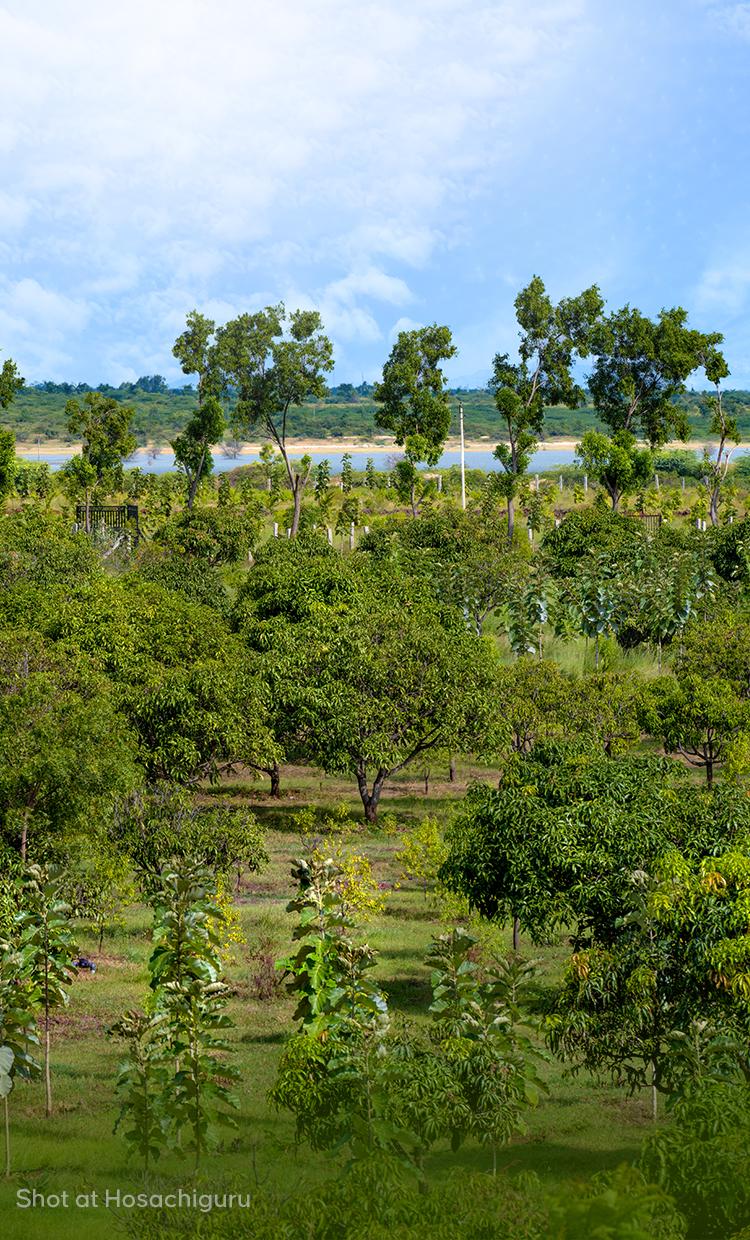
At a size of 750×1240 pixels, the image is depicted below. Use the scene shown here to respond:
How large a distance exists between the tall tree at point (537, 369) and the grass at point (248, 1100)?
39.5 m

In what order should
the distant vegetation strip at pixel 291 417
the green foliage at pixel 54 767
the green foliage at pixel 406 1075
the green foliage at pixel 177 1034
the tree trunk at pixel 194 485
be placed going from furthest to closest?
the distant vegetation strip at pixel 291 417
the tree trunk at pixel 194 485
the green foliage at pixel 54 767
the green foliage at pixel 177 1034
the green foliage at pixel 406 1075

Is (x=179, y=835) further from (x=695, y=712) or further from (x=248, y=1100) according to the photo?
(x=695, y=712)

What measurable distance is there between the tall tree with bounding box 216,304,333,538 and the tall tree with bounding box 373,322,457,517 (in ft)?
13.6

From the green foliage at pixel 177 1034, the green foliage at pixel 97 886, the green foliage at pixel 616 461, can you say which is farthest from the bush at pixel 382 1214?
the green foliage at pixel 616 461

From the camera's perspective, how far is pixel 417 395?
60250mm

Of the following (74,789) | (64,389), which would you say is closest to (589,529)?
(74,789)

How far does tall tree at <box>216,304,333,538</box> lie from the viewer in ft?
201

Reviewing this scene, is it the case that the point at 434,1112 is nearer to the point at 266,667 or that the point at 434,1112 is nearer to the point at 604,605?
the point at 266,667

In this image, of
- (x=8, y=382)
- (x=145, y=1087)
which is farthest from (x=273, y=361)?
(x=145, y=1087)

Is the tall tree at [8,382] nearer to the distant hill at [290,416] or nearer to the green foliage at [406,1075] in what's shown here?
the green foliage at [406,1075]

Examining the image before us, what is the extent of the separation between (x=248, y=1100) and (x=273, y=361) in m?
52.3

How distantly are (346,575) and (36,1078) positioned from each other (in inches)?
903

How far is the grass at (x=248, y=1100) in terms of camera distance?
11.9 metres

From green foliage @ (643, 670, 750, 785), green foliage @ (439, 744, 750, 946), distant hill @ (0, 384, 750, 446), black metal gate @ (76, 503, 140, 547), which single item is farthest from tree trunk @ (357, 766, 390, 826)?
distant hill @ (0, 384, 750, 446)
